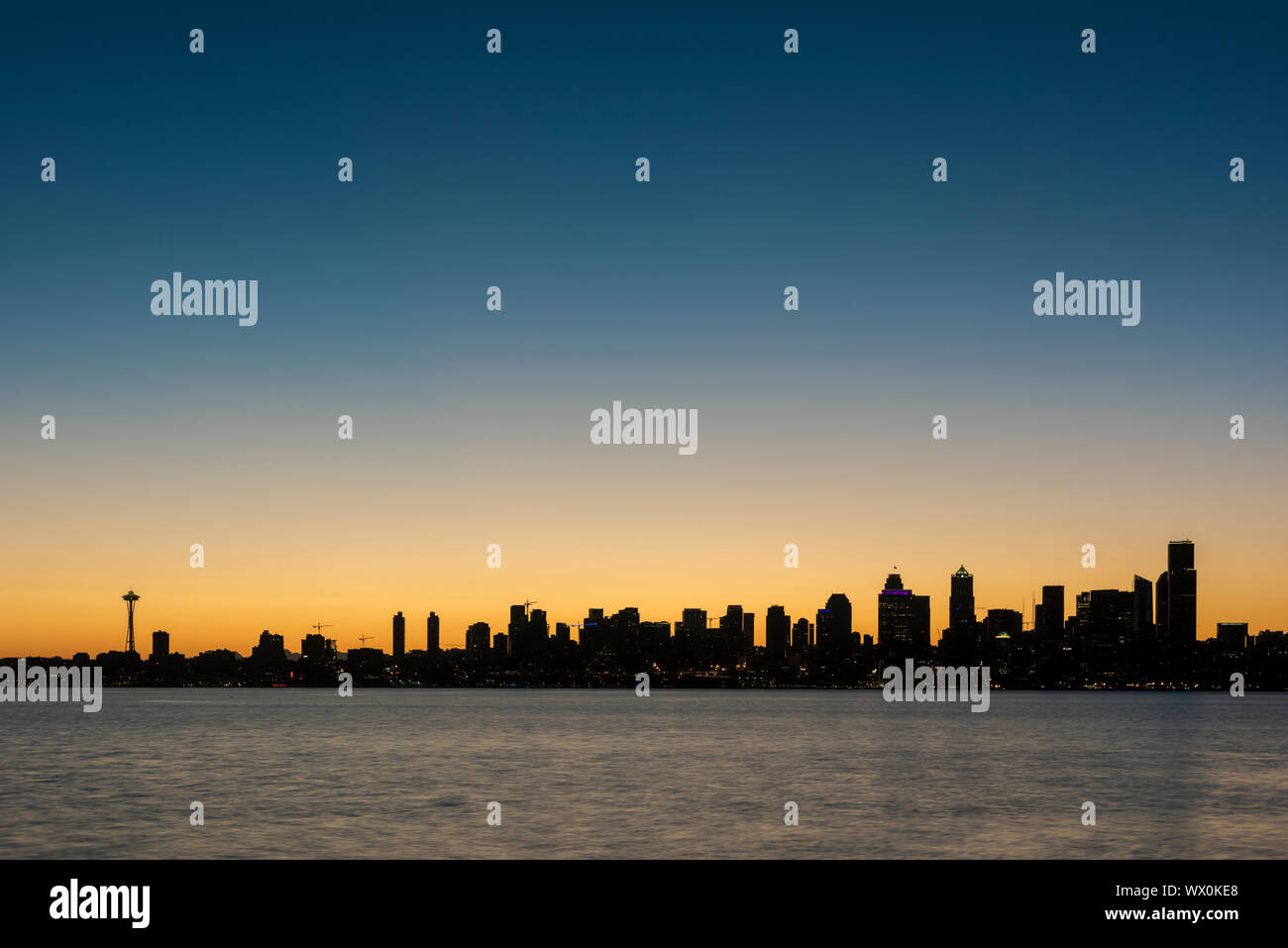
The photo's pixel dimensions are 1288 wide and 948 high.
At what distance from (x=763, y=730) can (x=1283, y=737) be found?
6771cm

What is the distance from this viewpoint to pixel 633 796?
59.8 m

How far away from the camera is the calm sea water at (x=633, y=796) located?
43.5m

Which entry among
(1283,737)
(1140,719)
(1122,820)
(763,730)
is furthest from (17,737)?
(1140,719)

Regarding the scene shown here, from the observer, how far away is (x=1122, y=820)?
53531 mm

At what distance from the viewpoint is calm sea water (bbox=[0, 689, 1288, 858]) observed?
43531 mm

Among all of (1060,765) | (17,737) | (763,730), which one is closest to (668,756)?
(1060,765)
